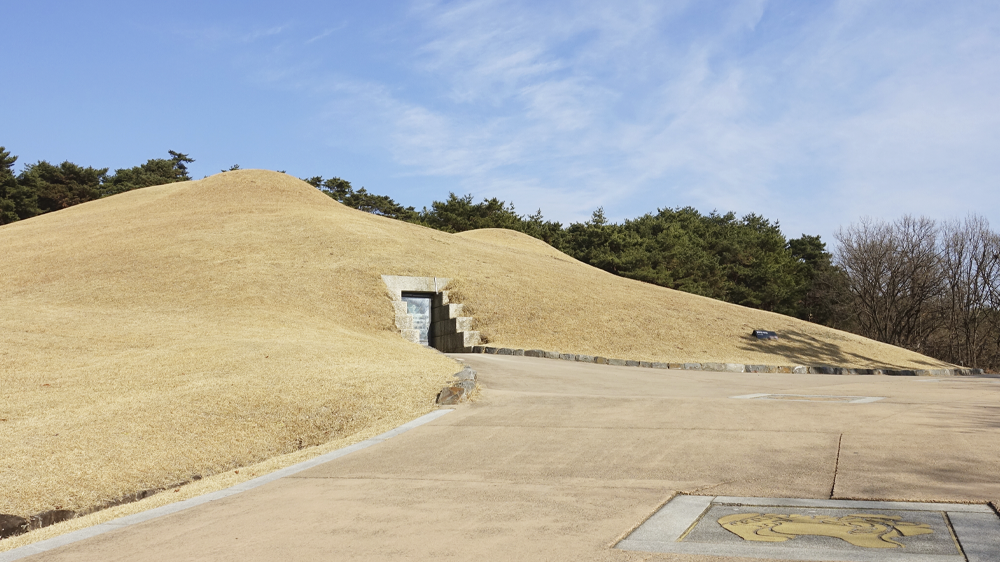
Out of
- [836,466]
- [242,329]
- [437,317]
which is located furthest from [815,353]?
[836,466]

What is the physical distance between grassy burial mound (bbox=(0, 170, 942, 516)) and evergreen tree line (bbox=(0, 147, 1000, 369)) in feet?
38.2

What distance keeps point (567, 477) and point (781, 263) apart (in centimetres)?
4948

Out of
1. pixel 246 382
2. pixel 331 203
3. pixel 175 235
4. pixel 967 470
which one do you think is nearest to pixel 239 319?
pixel 246 382

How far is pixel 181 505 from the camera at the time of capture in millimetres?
5824

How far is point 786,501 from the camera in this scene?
16.4 ft

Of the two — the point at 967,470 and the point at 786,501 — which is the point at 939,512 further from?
the point at 967,470

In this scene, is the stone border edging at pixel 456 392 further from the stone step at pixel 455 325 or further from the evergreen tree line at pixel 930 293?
the evergreen tree line at pixel 930 293

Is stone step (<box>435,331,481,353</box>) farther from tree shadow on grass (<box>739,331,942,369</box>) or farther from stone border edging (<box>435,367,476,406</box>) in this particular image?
stone border edging (<box>435,367,476,406</box>)

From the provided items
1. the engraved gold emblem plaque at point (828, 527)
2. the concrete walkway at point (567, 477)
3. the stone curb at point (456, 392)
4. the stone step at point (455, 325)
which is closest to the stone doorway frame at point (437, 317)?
the stone step at point (455, 325)

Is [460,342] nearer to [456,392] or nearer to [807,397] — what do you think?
[456,392]

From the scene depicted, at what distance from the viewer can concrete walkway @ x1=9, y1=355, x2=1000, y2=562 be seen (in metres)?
4.49

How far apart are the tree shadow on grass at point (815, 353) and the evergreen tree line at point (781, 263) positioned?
837 inches

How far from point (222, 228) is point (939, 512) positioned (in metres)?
27.3

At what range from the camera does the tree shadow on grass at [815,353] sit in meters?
20.2
